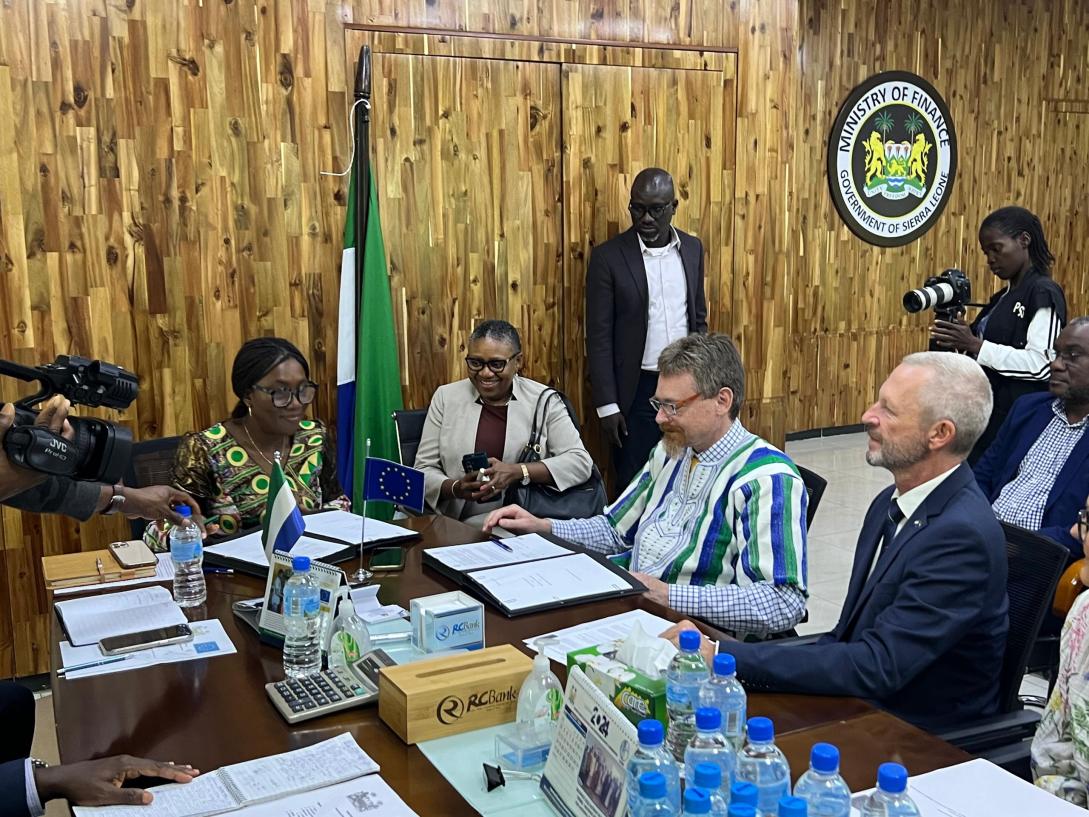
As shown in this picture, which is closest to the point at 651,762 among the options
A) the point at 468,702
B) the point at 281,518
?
the point at 468,702

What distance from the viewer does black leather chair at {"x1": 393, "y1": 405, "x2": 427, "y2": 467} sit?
4020 mm

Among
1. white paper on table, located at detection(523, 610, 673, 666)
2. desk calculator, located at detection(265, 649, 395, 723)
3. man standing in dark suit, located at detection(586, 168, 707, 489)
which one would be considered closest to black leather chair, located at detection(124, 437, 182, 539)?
desk calculator, located at detection(265, 649, 395, 723)

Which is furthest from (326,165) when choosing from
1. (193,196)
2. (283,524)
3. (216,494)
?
(283,524)

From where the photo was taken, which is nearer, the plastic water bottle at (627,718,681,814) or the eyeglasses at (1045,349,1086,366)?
the plastic water bottle at (627,718,681,814)

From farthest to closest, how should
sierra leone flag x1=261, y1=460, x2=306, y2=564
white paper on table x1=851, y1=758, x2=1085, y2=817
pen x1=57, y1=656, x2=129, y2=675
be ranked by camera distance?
sierra leone flag x1=261, y1=460, x2=306, y2=564
pen x1=57, y1=656, x2=129, y2=675
white paper on table x1=851, y1=758, x2=1085, y2=817

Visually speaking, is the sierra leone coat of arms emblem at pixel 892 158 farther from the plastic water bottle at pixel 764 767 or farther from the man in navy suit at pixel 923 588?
the plastic water bottle at pixel 764 767

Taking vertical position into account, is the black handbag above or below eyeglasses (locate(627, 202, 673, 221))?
below

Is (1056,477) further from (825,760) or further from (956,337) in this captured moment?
(825,760)

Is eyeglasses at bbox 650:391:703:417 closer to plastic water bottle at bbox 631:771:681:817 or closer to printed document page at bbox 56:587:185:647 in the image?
printed document page at bbox 56:587:185:647

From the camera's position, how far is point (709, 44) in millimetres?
4980

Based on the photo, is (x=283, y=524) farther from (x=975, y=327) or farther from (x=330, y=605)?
(x=975, y=327)

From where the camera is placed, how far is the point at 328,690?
6.22 feet

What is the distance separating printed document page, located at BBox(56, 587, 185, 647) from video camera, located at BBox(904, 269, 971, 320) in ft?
11.8

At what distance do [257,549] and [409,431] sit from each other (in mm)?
1329
